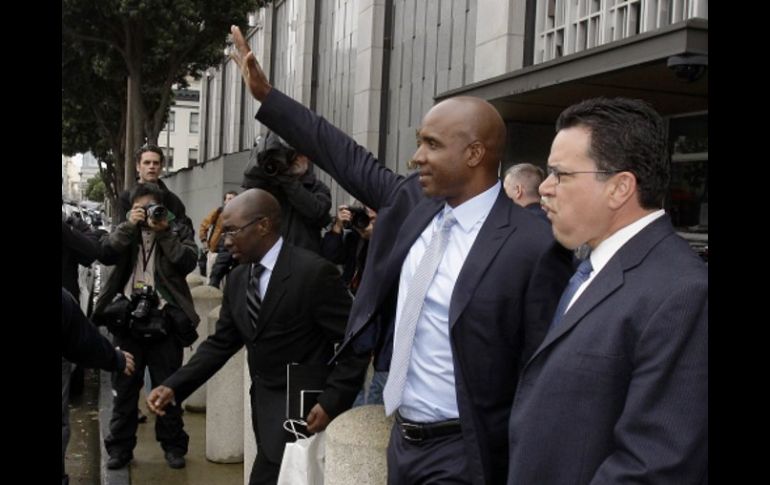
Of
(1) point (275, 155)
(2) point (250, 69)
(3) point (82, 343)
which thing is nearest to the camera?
(2) point (250, 69)

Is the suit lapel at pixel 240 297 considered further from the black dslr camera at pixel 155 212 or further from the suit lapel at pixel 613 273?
the suit lapel at pixel 613 273

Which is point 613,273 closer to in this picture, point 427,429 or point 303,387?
point 427,429

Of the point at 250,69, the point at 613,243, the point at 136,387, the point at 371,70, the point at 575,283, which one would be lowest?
the point at 136,387

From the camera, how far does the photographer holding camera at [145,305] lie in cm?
658

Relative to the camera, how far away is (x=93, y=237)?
6797 mm

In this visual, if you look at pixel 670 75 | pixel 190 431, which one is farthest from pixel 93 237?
pixel 670 75

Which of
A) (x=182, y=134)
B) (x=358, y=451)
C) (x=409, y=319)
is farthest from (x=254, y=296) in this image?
(x=182, y=134)

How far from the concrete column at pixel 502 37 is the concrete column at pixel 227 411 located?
742 cm

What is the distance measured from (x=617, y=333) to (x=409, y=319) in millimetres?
1134

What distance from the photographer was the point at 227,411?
23.4ft

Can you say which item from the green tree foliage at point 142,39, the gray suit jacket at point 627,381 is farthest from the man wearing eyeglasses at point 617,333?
the green tree foliage at point 142,39

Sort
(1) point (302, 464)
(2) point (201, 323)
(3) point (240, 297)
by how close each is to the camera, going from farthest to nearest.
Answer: (2) point (201, 323), (3) point (240, 297), (1) point (302, 464)
